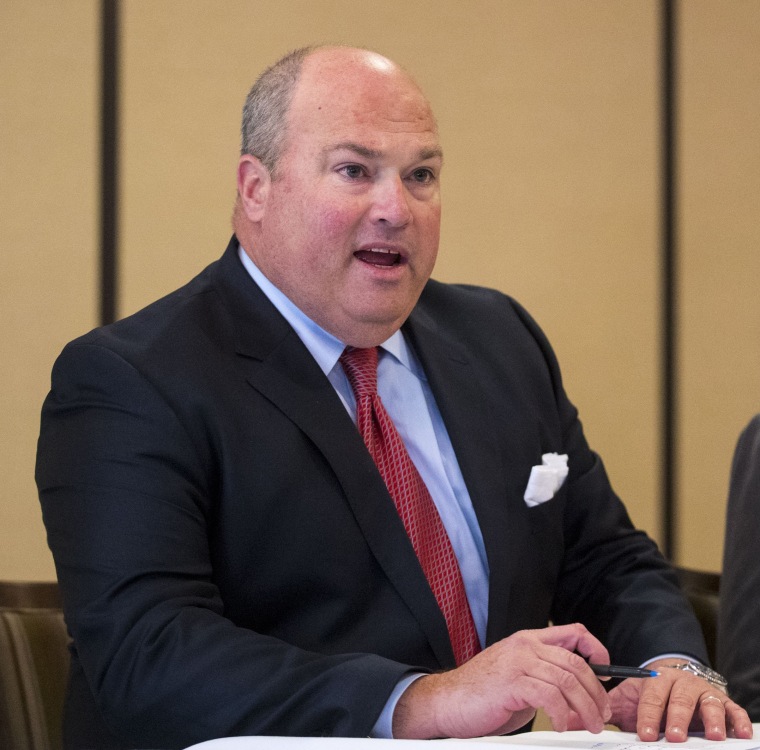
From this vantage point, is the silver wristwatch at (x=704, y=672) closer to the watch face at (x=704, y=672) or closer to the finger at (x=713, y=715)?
the watch face at (x=704, y=672)

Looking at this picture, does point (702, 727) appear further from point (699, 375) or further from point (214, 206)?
point (699, 375)

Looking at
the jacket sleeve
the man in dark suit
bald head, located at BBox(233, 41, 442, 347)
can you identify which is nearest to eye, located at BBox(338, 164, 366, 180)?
bald head, located at BBox(233, 41, 442, 347)

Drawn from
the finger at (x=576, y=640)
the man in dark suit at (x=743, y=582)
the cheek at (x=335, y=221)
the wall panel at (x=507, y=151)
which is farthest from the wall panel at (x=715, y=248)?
the finger at (x=576, y=640)

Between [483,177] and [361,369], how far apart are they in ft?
4.66

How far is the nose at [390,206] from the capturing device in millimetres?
1723

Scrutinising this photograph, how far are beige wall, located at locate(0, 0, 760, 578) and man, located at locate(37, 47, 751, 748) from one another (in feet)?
3.05

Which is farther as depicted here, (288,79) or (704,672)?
(288,79)

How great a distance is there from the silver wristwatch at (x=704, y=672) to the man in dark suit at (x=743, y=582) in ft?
0.66

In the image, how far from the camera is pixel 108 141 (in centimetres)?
269

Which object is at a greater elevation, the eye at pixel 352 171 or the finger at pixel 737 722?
the eye at pixel 352 171

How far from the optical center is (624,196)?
10.7ft

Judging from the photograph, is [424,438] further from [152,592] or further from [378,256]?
[152,592]

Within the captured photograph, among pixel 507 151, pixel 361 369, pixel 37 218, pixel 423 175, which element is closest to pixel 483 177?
pixel 507 151

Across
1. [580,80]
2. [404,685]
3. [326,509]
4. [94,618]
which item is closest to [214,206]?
[580,80]
